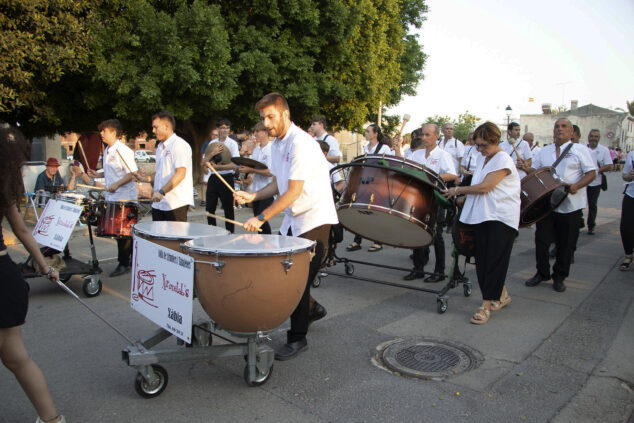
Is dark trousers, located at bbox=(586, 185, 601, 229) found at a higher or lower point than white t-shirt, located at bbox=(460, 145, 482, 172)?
lower

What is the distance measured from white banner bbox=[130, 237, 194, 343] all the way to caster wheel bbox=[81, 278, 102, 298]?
8.23 ft

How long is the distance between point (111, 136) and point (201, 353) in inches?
163

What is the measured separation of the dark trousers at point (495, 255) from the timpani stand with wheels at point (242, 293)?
2396 millimetres

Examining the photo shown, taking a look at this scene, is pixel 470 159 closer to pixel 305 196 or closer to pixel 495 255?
pixel 495 255

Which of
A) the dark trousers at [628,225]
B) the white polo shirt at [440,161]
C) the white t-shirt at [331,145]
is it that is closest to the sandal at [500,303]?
the white polo shirt at [440,161]

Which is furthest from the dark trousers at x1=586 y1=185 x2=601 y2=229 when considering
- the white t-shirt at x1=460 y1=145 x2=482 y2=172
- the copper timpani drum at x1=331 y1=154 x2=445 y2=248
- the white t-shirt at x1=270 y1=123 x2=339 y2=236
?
the white t-shirt at x1=270 y1=123 x2=339 y2=236

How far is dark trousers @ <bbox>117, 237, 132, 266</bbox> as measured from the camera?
670 cm

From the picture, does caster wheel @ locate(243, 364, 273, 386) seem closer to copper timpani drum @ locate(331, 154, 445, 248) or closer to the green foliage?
copper timpani drum @ locate(331, 154, 445, 248)

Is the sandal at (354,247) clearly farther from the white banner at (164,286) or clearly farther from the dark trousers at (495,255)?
the white banner at (164,286)

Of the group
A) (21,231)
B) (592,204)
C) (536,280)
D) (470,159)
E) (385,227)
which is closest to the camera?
(21,231)

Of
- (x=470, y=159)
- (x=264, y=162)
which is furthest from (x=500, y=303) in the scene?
(x=470, y=159)

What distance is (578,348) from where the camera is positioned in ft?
14.6

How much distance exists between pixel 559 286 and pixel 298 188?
163 inches

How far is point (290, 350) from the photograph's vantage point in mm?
4113
